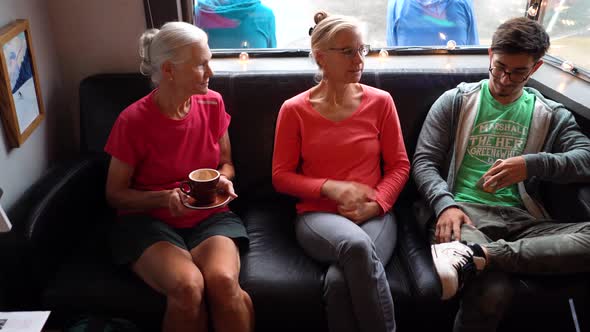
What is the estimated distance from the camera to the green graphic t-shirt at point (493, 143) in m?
2.01

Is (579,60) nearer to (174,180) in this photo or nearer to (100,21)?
(174,180)

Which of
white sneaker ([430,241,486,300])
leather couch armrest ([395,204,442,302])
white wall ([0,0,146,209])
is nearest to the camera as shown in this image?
white sneaker ([430,241,486,300])

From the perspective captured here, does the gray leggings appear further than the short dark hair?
No

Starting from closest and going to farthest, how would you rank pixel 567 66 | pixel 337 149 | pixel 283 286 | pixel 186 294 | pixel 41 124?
pixel 186 294 < pixel 283 286 < pixel 337 149 < pixel 41 124 < pixel 567 66

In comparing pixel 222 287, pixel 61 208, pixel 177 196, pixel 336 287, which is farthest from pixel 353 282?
pixel 61 208

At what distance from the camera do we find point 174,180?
1959mm

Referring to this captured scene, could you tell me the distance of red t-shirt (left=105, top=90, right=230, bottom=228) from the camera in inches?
73.7

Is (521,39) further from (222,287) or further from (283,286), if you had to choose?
(222,287)

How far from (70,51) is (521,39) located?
1840 millimetres

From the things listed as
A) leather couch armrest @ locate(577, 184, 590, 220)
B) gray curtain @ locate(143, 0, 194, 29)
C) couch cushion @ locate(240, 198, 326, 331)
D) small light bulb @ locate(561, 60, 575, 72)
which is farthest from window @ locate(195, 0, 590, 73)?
couch cushion @ locate(240, 198, 326, 331)

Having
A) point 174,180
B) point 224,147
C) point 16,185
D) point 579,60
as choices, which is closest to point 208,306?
point 174,180

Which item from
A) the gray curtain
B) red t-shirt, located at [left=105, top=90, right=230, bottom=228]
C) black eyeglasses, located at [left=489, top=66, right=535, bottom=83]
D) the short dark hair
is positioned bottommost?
red t-shirt, located at [left=105, top=90, right=230, bottom=228]

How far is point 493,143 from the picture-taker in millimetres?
2037

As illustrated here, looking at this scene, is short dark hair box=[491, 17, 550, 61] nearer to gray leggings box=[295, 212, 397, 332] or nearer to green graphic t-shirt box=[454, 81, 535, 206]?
green graphic t-shirt box=[454, 81, 535, 206]
